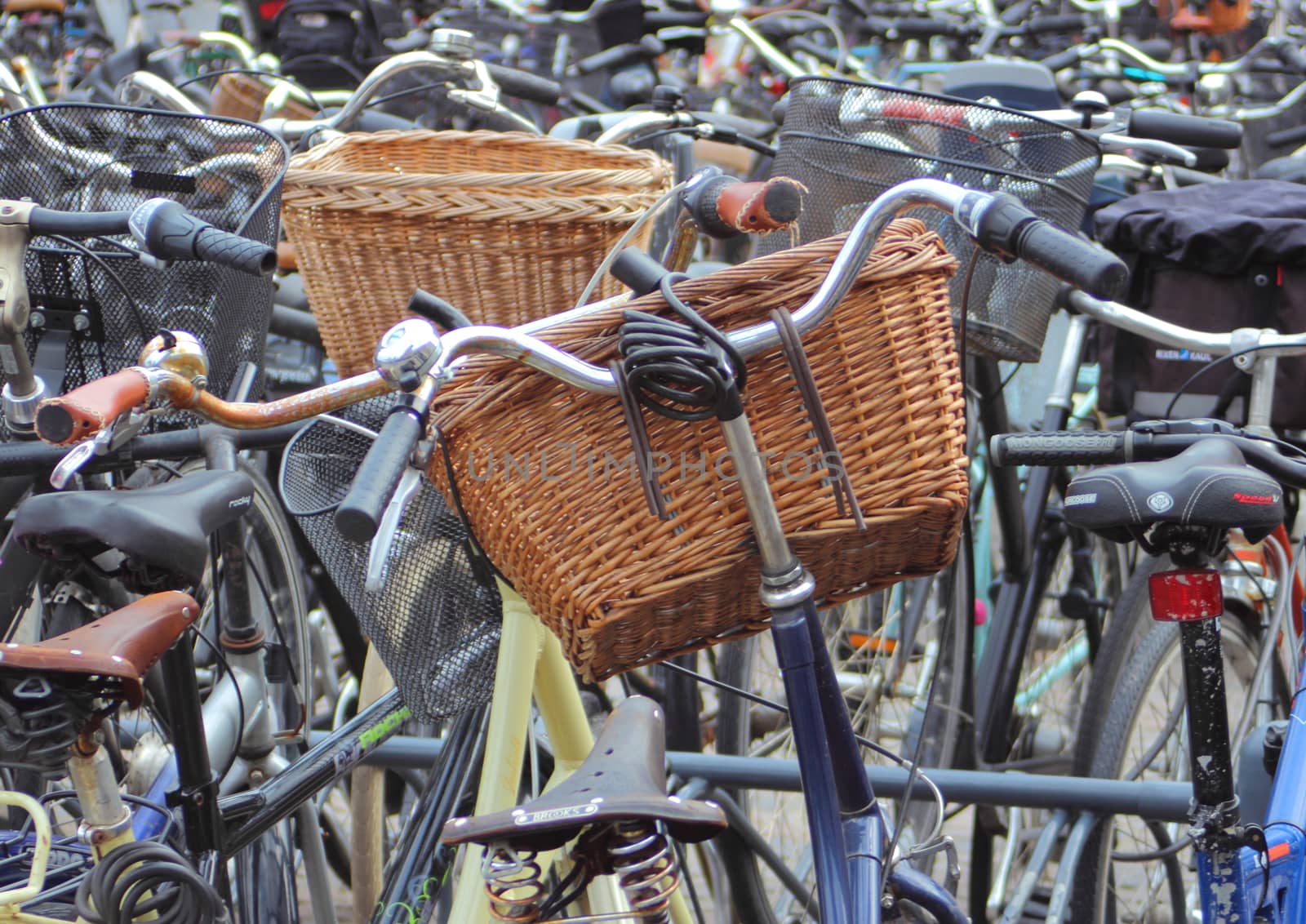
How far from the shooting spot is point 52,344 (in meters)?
1.88

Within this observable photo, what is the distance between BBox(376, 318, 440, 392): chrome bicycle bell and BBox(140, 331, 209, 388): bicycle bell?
28 centimetres

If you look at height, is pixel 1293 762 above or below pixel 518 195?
below

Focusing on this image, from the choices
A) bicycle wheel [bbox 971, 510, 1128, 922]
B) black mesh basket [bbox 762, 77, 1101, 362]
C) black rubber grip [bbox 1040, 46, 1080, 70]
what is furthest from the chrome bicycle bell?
black rubber grip [bbox 1040, 46, 1080, 70]

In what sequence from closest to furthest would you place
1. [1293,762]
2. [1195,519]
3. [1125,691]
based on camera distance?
[1195,519], [1293,762], [1125,691]

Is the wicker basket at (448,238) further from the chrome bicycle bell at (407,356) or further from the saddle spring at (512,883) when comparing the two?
the saddle spring at (512,883)

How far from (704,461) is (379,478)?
1.25 feet

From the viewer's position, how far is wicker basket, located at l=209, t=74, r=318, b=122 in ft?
12.7

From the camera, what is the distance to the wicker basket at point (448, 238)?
74.0 inches

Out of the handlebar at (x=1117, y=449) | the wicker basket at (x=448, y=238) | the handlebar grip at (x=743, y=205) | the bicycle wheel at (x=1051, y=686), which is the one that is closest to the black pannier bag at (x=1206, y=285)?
the bicycle wheel at (x=1051, y=686)

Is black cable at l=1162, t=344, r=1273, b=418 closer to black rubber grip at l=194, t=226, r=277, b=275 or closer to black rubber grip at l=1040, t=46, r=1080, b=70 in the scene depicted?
black rubber grip at l=194, t=226, r=277, b=275

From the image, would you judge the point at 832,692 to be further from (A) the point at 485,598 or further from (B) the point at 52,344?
(B) the point at 52,344

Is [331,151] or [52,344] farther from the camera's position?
[331,151]

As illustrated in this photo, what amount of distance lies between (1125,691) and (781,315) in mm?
1504

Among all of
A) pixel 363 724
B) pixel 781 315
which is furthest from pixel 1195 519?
pixel 363 724
